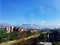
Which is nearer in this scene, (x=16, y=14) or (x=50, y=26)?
(x=50, y=26)

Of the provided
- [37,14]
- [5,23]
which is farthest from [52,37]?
[5,23]

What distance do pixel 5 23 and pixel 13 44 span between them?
0.41 metres

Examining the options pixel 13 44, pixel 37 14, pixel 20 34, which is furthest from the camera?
pixel 20 34

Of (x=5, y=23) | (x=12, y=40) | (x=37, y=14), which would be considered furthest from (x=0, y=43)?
(x=37, y=14)

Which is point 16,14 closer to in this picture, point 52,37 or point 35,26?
point 35,26

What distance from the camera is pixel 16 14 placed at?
2344 millimetres

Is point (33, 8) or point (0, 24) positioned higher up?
point (33, 8)

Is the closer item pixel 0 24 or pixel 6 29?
pixel 0 24

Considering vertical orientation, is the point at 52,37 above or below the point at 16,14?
below

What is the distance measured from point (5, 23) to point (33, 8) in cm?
48

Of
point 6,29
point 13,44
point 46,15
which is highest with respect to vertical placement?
point 46,15

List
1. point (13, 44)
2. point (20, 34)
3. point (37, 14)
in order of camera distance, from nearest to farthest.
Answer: point (13, 44), point (37, 14), point (20, 34)

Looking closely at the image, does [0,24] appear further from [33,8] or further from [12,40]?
[33,8]

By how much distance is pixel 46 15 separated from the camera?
2.26 meters
